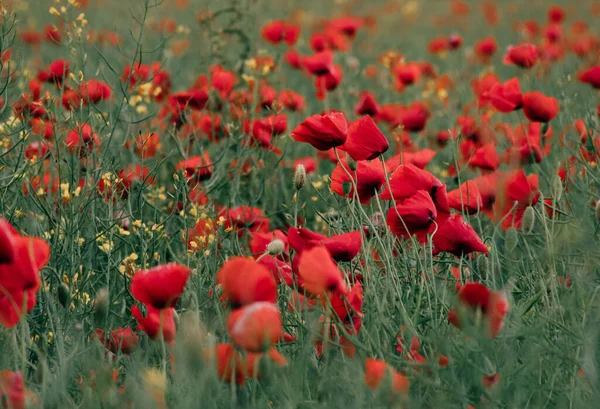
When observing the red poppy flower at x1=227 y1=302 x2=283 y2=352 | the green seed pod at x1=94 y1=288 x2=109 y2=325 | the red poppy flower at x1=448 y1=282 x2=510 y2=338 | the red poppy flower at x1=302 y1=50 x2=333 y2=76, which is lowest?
the red poppy flower at x1=302 y1=50 x2=333 y2=76

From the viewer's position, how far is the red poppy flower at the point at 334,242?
1328mm

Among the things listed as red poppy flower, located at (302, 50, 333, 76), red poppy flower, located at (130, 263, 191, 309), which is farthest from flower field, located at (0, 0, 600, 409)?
red poppy flower, located at (302, 50, 333, 76)

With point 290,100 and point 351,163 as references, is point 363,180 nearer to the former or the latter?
point 351,163

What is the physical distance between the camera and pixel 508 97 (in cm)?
204

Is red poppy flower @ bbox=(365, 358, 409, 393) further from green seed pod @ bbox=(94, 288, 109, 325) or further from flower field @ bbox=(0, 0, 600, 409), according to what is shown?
Result: green seed pod @ bbox=(94, 288, 109, 325)

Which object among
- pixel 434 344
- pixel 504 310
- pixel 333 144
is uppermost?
pixel 333 144

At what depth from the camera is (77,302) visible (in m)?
1.58

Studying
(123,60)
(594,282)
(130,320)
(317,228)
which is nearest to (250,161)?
(317,228)

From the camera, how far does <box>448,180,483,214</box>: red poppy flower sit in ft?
5.12

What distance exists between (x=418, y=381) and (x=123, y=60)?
3.50 metres

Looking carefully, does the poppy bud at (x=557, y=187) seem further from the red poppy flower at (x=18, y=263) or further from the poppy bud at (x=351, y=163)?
the red poppy flower at (x=18, y=263)

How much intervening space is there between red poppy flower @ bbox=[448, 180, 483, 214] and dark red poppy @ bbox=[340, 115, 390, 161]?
19cm

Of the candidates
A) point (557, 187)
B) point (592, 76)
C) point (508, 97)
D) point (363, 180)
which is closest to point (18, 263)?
point (363, 180)

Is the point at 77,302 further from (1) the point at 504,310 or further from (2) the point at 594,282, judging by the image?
(2) the point at 594,282
